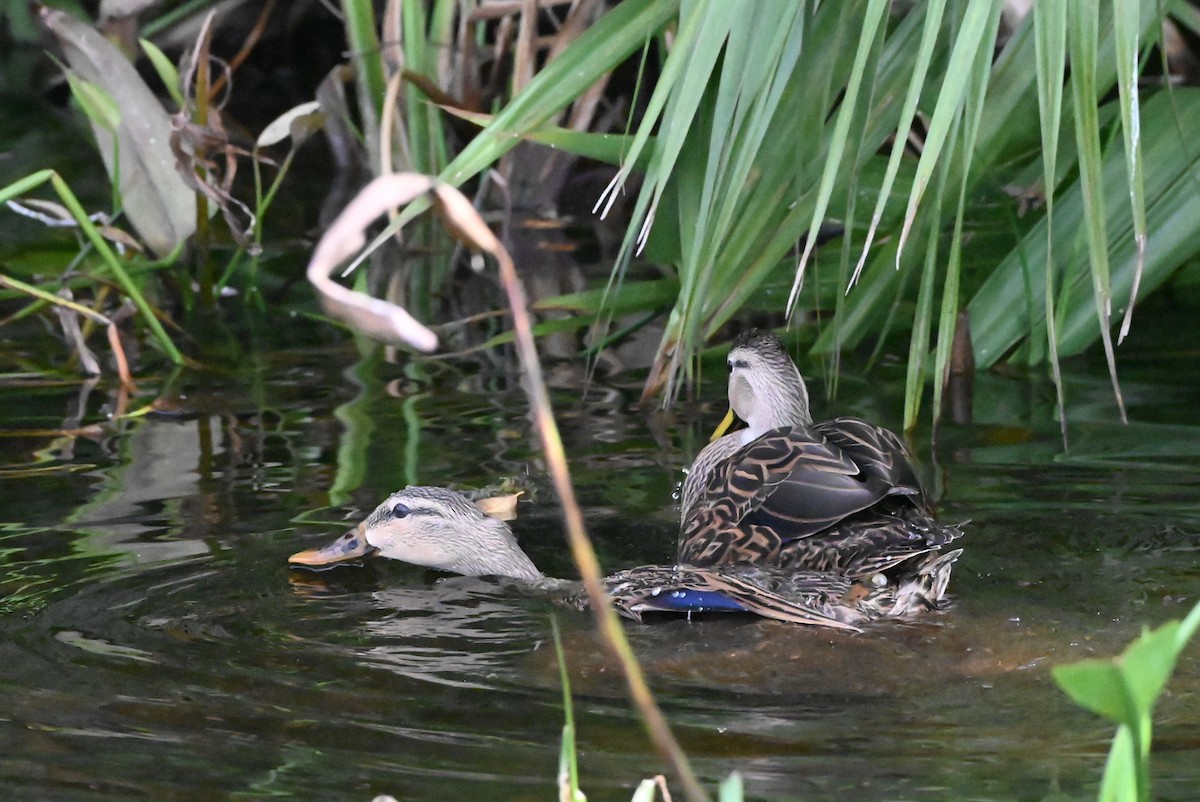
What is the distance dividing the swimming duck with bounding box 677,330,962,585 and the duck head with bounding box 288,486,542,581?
468mm

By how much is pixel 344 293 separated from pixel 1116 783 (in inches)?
41.0

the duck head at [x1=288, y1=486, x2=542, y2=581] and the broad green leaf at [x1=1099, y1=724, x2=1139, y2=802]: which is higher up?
the broad green leaf at [x1=1099, y1=724, x2=1139, y2=802]

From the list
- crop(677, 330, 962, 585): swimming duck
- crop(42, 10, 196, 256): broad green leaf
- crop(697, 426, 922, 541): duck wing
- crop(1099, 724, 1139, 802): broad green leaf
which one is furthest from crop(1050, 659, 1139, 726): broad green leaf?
crop(42, 10, 196, 256): broad green leaf

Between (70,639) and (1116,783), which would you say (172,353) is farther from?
(1116,783)

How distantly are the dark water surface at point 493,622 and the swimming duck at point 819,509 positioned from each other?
174 millimetres

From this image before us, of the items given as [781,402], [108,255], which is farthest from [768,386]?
[108,255]

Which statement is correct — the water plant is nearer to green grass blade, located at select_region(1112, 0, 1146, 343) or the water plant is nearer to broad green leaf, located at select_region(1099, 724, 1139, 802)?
broad green leaf, located at select_region(1099, 724, 1139, 802)

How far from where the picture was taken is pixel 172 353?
5965mm

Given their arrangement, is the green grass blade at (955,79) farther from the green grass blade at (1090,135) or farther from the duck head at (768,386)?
the duck head at (768,386)

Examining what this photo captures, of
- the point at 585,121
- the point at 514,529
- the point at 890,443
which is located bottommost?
the point at 514,529

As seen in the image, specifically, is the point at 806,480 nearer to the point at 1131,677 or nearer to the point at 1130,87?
the point at 1130,87

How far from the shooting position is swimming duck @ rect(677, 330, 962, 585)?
13.2 feet

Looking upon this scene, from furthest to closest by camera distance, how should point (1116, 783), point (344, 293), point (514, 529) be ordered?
point (514, 529) → point (1116, 783) → point (344, 293)

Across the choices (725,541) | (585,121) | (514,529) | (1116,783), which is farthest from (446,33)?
(1116,783)
